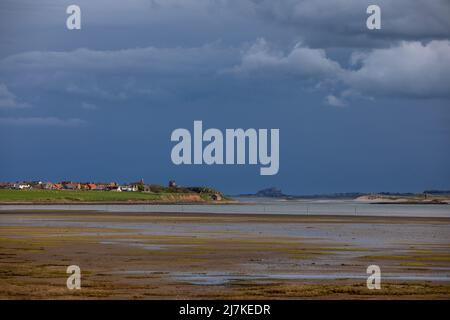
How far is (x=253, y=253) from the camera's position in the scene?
42781 mm

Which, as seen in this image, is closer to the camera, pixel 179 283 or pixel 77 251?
pixel 179 283

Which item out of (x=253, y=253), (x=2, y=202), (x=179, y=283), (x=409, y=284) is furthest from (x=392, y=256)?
(x=2, y=202)

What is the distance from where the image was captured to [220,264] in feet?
123

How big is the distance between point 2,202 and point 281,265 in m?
144

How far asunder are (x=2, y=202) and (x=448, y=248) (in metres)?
137

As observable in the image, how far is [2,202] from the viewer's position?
174 meters

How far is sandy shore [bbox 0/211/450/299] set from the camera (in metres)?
28.5

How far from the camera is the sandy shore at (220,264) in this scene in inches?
1123
